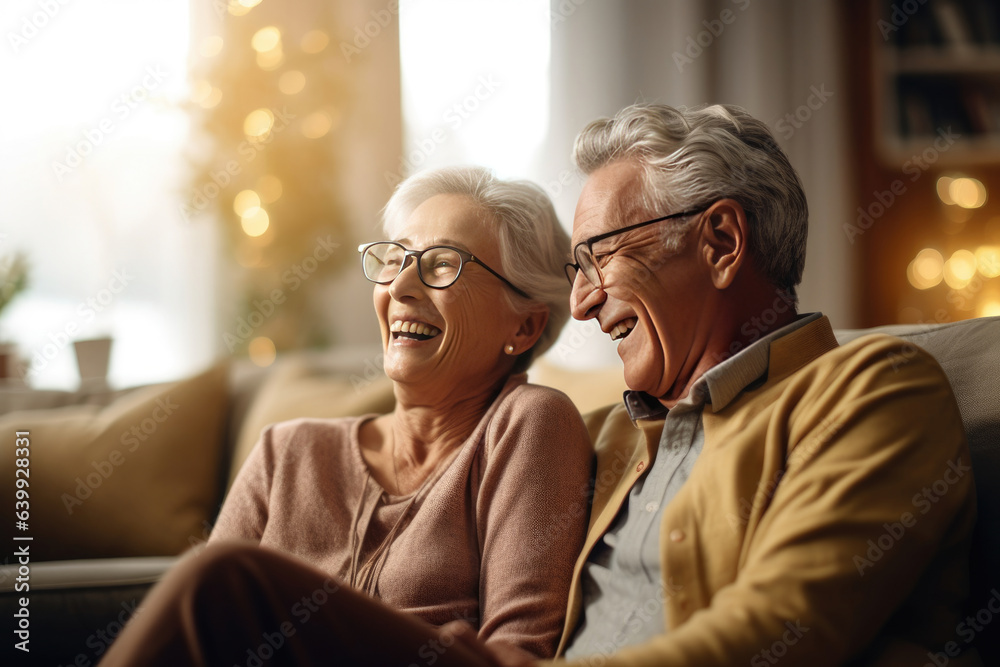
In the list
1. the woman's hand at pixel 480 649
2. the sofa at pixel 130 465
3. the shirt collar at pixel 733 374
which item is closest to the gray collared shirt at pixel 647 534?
the shirt collar at pixel 733 374

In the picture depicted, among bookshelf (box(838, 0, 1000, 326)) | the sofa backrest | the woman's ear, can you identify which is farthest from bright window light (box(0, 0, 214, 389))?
bookshelf (box(838, 0, 1000, 326))

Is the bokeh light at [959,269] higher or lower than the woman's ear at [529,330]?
lower

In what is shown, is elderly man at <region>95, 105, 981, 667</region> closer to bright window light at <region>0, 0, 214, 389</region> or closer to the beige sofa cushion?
the beige sofa cushion

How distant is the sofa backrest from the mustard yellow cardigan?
0.20 feet

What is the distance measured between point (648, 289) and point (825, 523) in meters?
0.47

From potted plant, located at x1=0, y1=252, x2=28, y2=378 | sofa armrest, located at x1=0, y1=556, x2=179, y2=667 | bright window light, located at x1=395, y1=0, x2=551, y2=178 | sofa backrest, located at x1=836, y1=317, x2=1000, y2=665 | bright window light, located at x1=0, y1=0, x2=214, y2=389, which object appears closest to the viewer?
sofa backrest, located at x1=836, y1=317, x2=1000, y2=665

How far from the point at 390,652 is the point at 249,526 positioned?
25.4 inches

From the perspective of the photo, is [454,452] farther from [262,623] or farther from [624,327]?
[262,623]

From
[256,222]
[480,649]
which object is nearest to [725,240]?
[480,649]

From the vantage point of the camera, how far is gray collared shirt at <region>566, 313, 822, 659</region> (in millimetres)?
1101

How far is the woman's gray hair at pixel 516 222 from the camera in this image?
1493mm

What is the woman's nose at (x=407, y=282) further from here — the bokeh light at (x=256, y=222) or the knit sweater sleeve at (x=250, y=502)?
the bokeh light at (x=256, y=222)

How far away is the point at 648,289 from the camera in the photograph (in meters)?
1.24

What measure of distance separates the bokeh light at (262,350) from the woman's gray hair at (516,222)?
7.20 feet
